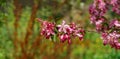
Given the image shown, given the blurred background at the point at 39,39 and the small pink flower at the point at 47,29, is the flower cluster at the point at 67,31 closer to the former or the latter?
the small pink flower at the point at 47,29

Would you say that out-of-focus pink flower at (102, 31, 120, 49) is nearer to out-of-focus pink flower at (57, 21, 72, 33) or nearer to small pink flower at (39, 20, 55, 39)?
out-of-focus pink flower at (57, 21, 72, 33)

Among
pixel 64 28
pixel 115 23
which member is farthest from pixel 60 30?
pixel 115 23

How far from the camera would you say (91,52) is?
8.36 metres

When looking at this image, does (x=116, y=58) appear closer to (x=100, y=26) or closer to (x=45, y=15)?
(x=100, y=26)

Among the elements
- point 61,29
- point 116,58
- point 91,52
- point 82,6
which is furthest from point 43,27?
point 82,6

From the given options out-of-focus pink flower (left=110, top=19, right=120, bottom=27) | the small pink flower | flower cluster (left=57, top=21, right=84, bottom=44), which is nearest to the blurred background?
the small pink flower

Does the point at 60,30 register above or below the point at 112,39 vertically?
above

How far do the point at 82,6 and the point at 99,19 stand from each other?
4709 millimetres

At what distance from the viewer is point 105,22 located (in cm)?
577

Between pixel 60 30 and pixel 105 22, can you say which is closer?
pixel 60 30

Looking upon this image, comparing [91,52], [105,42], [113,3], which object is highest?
[113,3]

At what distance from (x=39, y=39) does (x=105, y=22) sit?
982mm

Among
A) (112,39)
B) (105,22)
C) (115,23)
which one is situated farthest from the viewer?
(105,22)

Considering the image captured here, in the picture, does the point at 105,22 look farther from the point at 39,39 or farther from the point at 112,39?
the point at 39,39
